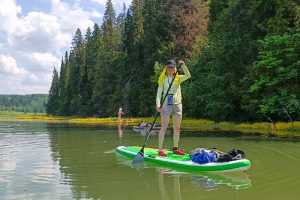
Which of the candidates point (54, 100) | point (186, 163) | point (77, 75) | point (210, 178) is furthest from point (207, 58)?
point (54, 100)

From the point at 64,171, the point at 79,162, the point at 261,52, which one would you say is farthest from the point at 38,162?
the point at 261,52

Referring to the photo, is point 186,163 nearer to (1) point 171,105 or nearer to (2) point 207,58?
(1) point 171,105

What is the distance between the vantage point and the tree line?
2755 cm

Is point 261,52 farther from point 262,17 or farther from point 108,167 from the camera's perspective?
point 108,167

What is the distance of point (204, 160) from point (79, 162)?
3893 mm

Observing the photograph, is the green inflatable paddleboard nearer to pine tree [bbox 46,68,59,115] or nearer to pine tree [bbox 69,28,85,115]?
pine tree [bbox 69,28,85,115]

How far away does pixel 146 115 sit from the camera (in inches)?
2287

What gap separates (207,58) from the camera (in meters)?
40.8

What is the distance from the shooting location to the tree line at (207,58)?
27.5 meters

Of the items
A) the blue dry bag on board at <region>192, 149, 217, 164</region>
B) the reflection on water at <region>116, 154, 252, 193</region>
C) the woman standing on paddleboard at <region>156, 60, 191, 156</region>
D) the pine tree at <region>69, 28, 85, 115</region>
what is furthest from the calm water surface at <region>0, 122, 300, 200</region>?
the pine tree at <region>69, 28, 85, 115</region>

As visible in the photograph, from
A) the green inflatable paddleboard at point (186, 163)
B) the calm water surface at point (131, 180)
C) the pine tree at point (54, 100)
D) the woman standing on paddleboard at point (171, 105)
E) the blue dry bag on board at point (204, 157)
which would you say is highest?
the pine tree at point (54, 100)

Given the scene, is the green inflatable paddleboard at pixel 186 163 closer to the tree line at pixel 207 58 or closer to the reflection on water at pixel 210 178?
the reflection on water at pixel 210 178

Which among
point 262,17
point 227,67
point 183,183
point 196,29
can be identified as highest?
point 196,29

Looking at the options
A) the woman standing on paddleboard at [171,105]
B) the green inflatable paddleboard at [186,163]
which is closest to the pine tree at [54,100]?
the green inflatable paddleboard at [186,163]
